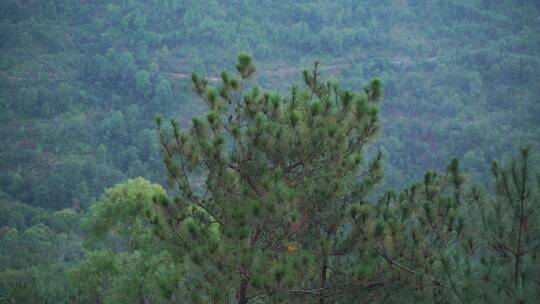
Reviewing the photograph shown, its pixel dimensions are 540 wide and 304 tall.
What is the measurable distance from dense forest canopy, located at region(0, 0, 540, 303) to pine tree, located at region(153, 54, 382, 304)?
0.07 feet

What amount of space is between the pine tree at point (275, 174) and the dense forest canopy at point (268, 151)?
21 mm

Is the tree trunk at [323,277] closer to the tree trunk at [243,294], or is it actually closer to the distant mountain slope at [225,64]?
the tree trunk at [243,294]

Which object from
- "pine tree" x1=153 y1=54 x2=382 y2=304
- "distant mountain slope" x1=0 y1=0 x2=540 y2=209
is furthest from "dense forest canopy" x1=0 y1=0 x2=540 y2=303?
"distant mountain slope" x1=0 y1=0 x2=540 y2=209

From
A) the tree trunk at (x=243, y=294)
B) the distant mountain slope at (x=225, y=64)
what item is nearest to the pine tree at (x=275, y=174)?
the tree trunk at (x=243, y=294)

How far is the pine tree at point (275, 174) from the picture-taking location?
4.63m

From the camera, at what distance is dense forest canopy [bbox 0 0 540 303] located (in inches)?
168

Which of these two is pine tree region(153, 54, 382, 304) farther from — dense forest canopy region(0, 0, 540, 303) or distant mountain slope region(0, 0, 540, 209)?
distant mountain slope region(0, 0, 540, 209)

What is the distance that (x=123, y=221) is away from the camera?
8.95 meters

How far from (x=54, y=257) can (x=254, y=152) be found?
1752cm

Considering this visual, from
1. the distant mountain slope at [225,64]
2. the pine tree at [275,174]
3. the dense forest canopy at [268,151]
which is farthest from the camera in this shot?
the distant mountain slope at [225,64]

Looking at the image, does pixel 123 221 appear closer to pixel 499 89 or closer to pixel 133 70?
pixel 133 70

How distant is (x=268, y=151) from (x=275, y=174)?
32cm

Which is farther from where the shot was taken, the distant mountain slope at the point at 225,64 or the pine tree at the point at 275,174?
the distant mountain slope at the point at 225,64

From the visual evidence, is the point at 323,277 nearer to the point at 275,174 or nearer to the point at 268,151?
the point at 275,174
